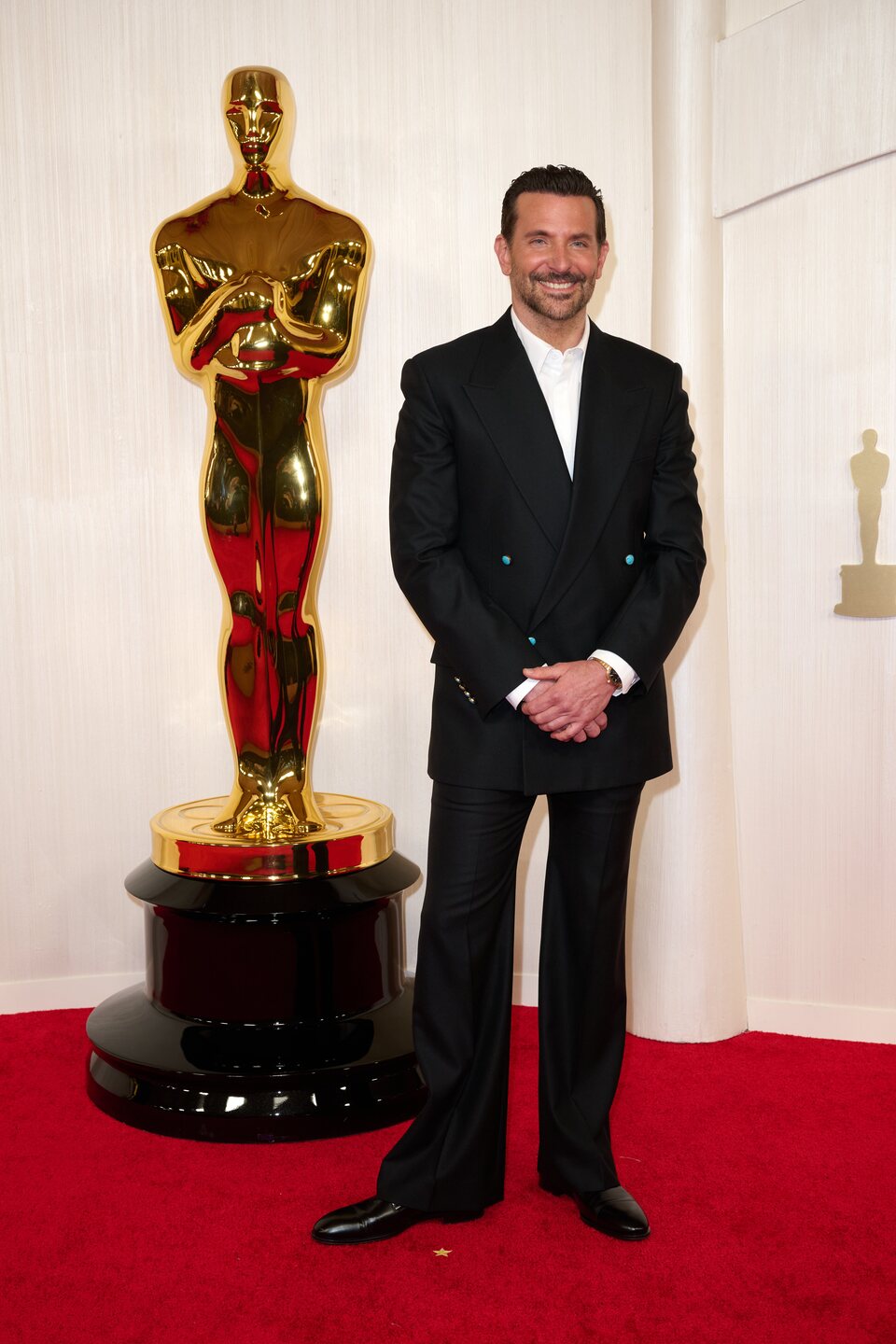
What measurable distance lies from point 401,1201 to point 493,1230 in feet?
0.55

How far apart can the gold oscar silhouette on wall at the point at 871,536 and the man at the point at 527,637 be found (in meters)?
0.99

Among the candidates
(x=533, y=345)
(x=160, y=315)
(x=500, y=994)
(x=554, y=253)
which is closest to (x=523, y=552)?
(x=533, y=345)

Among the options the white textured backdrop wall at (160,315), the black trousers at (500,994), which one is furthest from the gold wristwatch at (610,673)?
the white textured backdrop wall at (160,315)

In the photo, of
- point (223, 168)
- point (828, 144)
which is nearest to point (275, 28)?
point (223, 168)

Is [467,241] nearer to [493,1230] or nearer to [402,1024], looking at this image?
[402,1024]

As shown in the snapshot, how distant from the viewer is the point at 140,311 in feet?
10.8

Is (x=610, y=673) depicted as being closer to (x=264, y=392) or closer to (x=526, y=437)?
(x=526, y=437)

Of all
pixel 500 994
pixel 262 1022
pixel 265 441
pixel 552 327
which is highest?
pixel 552 327

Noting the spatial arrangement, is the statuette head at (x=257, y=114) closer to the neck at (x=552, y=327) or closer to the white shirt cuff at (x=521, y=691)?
the neck at (x=552, y=327)

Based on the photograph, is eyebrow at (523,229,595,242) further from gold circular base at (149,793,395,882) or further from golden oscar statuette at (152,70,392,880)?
gold circular base at (149,793,395,882)

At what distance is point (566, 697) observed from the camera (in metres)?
1.98

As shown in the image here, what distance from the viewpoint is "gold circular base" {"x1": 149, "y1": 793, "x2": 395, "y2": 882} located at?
2.68 metres

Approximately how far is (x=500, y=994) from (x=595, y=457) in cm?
93

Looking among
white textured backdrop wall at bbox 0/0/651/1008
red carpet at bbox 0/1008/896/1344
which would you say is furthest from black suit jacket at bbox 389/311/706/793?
white textured backdrop wall at bbox 0/0/651/1008
